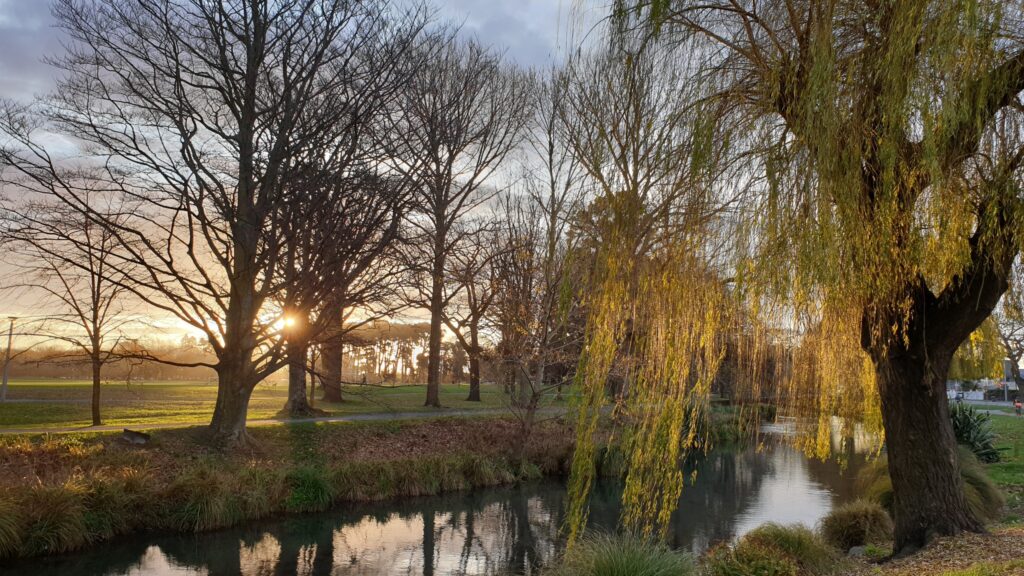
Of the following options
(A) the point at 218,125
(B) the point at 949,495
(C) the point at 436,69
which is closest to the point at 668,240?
(B) the point at 949,495

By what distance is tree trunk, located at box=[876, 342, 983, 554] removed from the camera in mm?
6812

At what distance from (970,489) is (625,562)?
262 inches

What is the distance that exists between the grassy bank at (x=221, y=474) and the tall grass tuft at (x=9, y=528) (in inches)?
0.6

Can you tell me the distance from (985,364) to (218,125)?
13.4 metres

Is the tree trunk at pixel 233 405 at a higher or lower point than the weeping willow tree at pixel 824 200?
lower

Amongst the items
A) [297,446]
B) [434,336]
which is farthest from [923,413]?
[434,336]

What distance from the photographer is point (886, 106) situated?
5.25 metres

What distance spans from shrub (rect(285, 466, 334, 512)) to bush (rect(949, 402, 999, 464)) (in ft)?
43.5

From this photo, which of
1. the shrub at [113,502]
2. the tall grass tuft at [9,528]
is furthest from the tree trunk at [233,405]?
the tall grass tuft at [9,528]

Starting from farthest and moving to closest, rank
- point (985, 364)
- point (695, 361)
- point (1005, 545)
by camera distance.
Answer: point (985, 364)
point (695, 361)
point (1005, 545)

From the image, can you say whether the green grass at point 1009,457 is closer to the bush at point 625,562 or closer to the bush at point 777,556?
the bush at point 777,556

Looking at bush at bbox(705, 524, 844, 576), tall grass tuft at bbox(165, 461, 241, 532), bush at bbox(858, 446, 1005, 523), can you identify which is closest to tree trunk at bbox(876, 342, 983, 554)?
bush at bbox(705, 524, 844, 576)

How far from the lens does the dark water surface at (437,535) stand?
9.99 m

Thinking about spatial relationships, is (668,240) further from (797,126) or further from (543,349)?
(543,349)
